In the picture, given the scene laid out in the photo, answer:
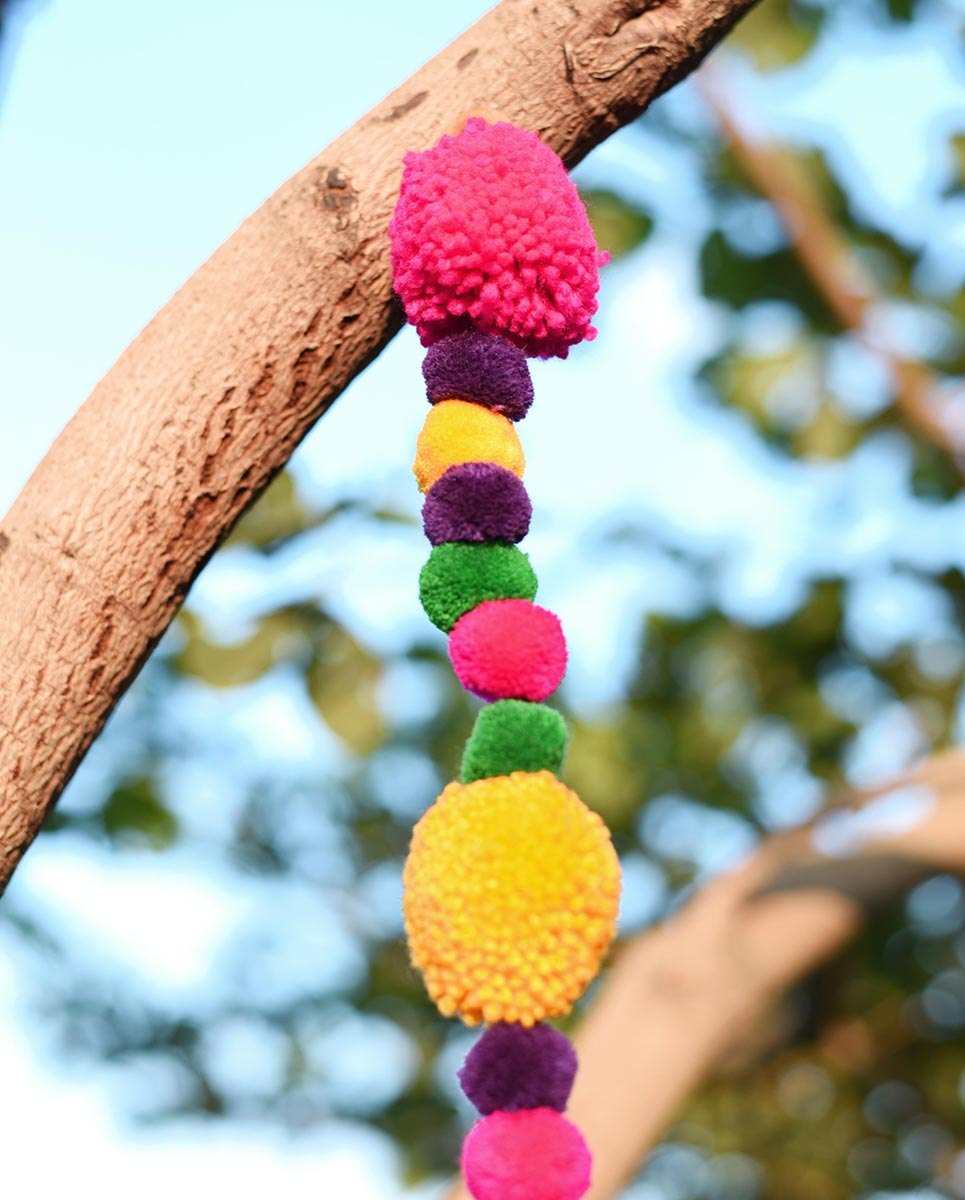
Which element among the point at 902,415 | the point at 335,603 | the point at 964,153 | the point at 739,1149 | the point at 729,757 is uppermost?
the point at 964,153

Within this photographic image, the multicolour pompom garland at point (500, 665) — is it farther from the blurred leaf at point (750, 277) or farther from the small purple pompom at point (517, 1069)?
the blurred leaf at point (750, 277)

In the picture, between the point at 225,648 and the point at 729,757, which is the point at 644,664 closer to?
the point at 729,757

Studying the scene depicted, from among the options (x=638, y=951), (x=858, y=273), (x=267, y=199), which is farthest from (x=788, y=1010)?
(x=267, y=199)

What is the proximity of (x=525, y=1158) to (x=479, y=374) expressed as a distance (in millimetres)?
425

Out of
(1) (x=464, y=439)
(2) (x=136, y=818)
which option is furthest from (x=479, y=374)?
(2) (x=136, y=818)

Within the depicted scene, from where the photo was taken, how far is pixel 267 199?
93 centimetres

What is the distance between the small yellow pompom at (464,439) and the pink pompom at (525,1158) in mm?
354

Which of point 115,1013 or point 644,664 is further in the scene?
point 115,1013

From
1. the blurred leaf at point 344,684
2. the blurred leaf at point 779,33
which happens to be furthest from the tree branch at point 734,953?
the blurred leaf at point 779,33

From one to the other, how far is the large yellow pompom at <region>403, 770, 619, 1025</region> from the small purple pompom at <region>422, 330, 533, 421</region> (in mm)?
232

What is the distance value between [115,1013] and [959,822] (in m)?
2.15

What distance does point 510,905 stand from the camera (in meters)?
0.72

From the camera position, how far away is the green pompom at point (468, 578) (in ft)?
2.61

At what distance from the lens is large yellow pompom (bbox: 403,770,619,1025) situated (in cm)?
72
